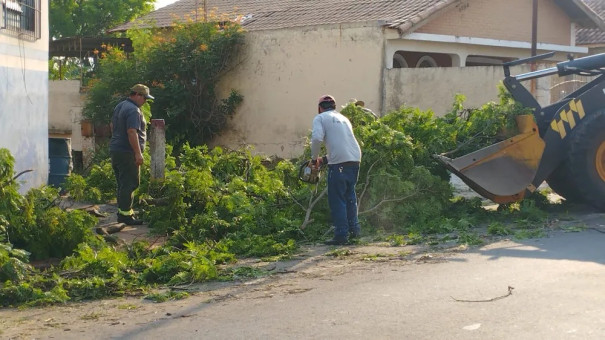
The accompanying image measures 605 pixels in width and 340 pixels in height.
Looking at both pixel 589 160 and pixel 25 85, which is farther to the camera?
pixel 25 85

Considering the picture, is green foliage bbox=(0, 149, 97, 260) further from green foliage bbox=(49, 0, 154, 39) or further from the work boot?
green foliage bbox=(49, 0, 154, 39)

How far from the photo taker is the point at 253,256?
9555mm

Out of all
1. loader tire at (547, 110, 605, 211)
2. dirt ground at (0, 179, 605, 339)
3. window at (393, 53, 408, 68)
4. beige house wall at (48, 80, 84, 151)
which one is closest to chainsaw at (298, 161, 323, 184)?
dirt ground at (0, 179, 605, 339)

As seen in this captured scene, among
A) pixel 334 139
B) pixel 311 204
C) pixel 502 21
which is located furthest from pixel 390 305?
pixel 502 21

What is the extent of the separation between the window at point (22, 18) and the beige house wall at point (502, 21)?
10.9m

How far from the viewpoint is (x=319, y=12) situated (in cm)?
2356

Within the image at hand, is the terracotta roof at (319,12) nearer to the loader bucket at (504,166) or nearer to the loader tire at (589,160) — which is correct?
the loader tire at (589,160)

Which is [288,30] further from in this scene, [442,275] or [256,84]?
[442,275]

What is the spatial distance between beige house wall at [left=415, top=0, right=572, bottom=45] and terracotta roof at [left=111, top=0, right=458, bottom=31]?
0.74m

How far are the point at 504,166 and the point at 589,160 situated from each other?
123 cm

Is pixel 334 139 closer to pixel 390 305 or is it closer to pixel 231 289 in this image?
pixel 231 289

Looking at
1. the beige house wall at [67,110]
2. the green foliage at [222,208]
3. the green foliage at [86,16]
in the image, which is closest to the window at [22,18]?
the green foliage at [222,208]

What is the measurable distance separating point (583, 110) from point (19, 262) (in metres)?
7.76

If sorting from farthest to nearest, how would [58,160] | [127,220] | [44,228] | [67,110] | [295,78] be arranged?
1. [67,110]
2. [295,78]
3. [58,160]
4. [127,220]
5. [44,228]
